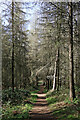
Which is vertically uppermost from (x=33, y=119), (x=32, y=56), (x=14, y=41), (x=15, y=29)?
(x=15, y=29)

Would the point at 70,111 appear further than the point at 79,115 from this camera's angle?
Yes

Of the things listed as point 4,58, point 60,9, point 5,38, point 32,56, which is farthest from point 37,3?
point 32,56

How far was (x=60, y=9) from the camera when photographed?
9.92 meters

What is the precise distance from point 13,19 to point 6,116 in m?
9.32

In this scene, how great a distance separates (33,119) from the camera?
7.39m

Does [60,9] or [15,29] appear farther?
[15,29]

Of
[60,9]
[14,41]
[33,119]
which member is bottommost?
[33,119]

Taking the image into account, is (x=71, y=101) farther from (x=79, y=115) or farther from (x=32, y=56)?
(x=32, y=56)

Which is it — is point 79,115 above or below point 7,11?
below

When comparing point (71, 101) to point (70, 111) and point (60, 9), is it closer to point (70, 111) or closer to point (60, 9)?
point (70, 111)

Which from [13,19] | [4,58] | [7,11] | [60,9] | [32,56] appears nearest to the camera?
[60,9]

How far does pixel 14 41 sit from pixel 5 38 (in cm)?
88

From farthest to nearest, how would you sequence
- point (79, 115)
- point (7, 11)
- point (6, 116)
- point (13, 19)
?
point (13, 19)
point (7, 11)
point (6, 116)
point (79, 115)

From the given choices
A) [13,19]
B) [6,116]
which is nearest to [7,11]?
[13,19]
